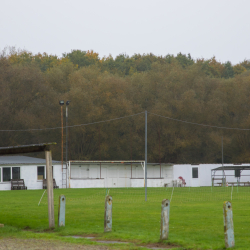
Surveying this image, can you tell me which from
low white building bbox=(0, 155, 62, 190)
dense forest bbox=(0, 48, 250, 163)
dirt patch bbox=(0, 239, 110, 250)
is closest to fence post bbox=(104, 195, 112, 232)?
dirt patch bbox=(0, 239, 110, 250)

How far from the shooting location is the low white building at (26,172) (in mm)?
40562

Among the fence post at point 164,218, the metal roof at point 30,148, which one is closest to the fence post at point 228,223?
the fence post at point 164,218

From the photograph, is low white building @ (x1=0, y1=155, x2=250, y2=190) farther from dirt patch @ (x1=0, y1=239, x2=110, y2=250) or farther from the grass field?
dirt patch @ (x1=0, y1=239, x2=110, y2=250)

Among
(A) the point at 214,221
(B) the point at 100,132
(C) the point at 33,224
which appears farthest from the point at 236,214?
(B) the point at 100,132

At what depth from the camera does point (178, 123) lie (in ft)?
189

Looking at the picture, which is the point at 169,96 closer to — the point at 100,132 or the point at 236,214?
the point at 100,132

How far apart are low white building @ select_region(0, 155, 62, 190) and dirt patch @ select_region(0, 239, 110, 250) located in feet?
100

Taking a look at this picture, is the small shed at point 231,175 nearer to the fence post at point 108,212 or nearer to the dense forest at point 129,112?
the dense forest at point 129,112

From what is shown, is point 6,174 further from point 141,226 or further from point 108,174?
point 141,226

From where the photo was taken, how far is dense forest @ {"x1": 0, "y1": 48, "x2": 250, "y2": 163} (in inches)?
2189

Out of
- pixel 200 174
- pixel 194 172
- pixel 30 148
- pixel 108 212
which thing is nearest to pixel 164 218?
pixel 108 212

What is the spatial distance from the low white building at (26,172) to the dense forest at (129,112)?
1126 centimetres

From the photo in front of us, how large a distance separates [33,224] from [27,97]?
43736 millimetres

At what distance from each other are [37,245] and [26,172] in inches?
1278
